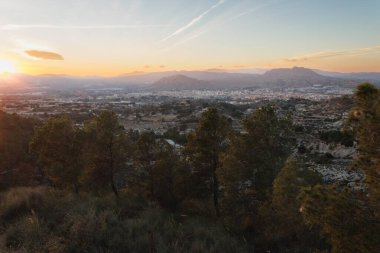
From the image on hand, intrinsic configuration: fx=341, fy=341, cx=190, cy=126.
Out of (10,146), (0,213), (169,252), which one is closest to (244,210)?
(169,252)

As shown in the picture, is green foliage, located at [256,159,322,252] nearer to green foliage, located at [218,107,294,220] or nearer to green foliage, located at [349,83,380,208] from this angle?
green foliage, located at [218,107,294,220]

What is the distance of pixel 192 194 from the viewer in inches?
848

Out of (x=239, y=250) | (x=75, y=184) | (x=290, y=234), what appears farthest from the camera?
(x=75, y=184)

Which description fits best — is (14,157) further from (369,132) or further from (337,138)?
(337,138)

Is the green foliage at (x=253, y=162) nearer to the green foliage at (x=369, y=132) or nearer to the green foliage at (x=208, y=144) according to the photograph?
the green foliage at (x=208, y=144)

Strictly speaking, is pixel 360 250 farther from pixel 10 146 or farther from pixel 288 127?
pixel 10 146

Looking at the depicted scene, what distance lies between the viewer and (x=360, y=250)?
23.1 ft

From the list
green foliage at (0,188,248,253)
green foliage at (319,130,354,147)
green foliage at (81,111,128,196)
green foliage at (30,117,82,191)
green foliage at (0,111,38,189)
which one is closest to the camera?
green foliage at (0,188,248,253)

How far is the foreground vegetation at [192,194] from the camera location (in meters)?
7.40

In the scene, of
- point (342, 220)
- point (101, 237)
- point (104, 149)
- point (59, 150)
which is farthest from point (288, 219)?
point (59, 150)

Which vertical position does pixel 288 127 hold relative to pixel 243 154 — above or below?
above

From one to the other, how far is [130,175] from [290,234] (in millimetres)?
12860

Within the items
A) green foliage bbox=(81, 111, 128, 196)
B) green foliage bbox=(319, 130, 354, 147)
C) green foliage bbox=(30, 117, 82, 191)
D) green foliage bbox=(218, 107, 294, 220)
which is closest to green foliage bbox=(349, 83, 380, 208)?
green foliage bbox=(218, 107, 294, 220)

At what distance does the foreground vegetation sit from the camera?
7398 mm
